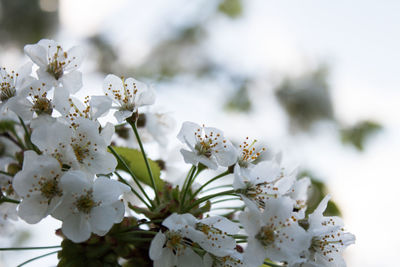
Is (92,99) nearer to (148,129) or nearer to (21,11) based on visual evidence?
(148,129)

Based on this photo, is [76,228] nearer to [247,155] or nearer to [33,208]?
[33,208]

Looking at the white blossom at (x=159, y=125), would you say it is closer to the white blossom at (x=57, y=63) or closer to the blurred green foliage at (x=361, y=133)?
the white blossom at (x=57, y=63)

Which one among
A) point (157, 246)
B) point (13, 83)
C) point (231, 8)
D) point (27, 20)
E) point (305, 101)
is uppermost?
point (231, 8)

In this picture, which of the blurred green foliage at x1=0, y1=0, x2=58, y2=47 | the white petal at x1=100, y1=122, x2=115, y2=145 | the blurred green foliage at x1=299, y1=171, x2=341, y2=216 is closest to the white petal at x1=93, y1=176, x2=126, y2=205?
the white petal at x1=100, y1=122, x2=115, y2=145

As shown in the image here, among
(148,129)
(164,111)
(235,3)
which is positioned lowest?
(148,129)

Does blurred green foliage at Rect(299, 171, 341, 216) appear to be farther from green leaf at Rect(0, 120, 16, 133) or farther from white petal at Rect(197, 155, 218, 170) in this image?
green leaf at Rect(0, 120, 16, 133)

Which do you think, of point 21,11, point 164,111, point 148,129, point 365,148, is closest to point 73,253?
point 148,129

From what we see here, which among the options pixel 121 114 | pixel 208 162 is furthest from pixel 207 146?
pixel 121 114
